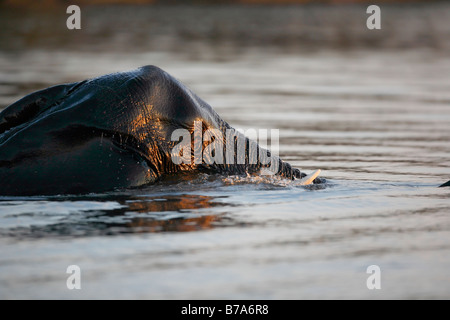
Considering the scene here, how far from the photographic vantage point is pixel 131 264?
18.3ft

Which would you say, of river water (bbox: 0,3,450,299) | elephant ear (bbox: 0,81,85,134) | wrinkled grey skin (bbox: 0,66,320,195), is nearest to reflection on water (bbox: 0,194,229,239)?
river water (bbox: 0,3,450,299)

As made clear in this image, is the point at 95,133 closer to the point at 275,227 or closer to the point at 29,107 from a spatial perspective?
the point at 29,107

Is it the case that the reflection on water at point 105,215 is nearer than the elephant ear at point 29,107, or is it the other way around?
the reflection on water at point 105,215

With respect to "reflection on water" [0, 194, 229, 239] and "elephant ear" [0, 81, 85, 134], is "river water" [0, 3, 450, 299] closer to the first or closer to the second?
"reflection on water" [0, 194, 229, 239]

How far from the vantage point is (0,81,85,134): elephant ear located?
7.28 meters

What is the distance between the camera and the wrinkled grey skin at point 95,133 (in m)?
6.94

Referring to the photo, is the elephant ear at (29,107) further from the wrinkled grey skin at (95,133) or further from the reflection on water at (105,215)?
the reflection on water at (105,215)

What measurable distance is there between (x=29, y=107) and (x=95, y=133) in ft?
2.13

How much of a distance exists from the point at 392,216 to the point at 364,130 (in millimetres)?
5545

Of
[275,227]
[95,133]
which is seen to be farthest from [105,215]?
[275,227]

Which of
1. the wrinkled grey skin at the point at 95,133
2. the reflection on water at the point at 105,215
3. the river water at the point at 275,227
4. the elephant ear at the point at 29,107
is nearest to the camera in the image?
the river water at the point at 275,227

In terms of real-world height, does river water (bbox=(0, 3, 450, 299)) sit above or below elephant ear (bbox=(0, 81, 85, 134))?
below

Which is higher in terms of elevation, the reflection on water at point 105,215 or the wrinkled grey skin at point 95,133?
the wrinkled grey skin at point 95,133

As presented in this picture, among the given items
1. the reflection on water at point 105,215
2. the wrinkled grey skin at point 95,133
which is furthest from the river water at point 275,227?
the wrinkled grey skin at point 95,133
